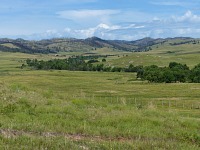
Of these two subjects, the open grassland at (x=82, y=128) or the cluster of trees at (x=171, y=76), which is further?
the cluster of trees at (x=171, y=76)

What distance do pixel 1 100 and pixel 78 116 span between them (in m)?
4.70

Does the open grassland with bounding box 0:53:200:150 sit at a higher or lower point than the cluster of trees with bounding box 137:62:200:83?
higher

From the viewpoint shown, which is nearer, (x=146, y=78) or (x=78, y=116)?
(x=78, y=116)

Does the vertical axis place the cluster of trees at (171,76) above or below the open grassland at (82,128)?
below

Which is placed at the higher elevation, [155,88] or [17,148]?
[17,148]

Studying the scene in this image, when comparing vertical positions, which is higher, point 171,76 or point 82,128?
point 82,128

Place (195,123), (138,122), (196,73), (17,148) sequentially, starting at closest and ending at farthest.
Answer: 1. (17,148)
2. (138,122)
3. (195,123)
4. (196,73)

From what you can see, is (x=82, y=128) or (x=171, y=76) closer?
(x=82, y=128)

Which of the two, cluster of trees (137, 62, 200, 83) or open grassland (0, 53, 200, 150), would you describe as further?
cluster of trees (137, 62, 200, 83)

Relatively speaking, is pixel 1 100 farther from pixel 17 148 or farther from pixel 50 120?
pixel 17 148

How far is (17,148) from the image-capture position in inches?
374

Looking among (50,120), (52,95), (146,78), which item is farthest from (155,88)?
(50,120)

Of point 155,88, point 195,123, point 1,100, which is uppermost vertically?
point 1,100

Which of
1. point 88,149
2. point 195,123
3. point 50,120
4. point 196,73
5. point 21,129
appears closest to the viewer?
point 88,149
